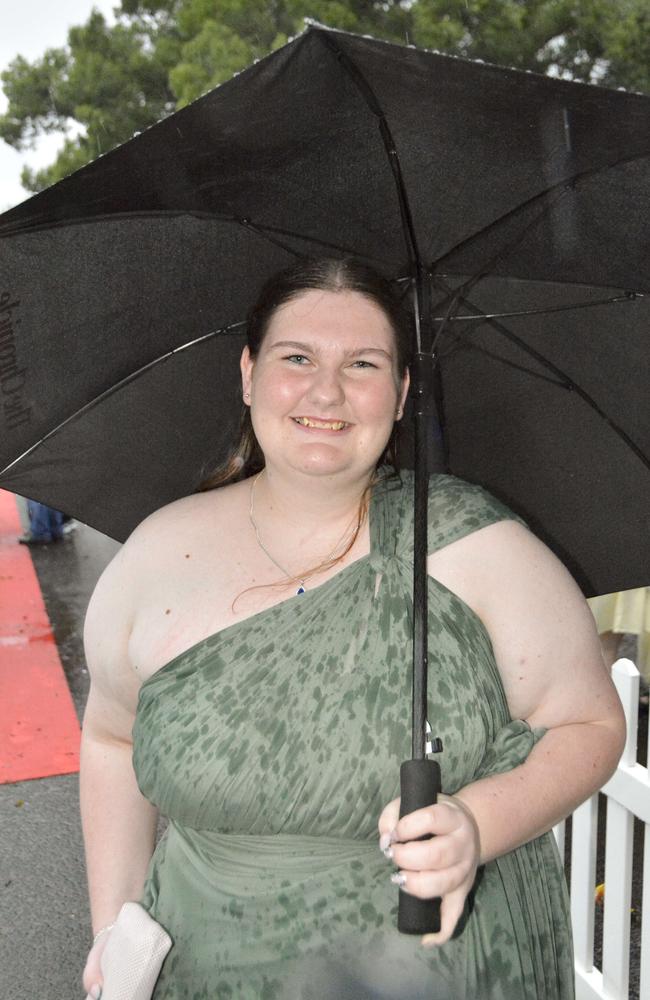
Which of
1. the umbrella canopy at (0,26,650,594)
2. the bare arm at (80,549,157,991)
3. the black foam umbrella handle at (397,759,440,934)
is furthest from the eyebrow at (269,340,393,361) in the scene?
the black foam umbrella handle at (397,759,440,934)

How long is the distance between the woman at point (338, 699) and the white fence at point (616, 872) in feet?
4.62

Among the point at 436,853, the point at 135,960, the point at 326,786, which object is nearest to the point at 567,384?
the point at 326,786

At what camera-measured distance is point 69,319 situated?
7.25ft

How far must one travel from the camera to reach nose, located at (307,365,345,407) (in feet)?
6.48

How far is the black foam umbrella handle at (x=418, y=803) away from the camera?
1.56 m

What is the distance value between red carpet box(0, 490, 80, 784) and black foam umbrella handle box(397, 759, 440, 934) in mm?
4458

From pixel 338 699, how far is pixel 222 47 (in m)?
20.7

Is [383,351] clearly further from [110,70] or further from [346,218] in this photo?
[110,70]

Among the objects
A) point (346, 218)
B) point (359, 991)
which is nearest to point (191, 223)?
point (346, 218)

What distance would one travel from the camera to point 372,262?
6.93 ft

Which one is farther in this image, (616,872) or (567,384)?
(616,872)

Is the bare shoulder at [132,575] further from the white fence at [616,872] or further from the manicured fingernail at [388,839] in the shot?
the white fence at [616,872]

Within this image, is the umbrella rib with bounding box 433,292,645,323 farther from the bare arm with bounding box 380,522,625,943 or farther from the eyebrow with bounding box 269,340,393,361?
the bare arm with bounding box 380,522,625,943

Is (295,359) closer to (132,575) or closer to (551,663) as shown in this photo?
(132,575)
